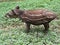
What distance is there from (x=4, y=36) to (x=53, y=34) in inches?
60.6

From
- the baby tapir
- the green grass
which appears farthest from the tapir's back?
the green grass

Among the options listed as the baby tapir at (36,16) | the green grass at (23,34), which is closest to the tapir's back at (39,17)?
the baby tapir at (36,16)

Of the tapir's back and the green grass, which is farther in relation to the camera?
the tapir's back

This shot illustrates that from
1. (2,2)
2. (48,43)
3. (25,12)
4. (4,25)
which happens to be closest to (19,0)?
(2,2)

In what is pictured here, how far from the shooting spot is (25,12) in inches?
318

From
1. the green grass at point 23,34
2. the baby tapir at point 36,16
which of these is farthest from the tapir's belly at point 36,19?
the green grass at point 23,34

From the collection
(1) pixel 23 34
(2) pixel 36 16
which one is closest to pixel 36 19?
(2) pixel 36 16

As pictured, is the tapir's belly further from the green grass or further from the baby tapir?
the green grass

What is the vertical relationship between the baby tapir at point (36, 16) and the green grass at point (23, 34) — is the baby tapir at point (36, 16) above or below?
above

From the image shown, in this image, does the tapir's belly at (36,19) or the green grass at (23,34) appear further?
the tapir's belly at (36,19)

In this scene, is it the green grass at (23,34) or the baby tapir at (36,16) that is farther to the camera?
the baby tapir at (36,16)

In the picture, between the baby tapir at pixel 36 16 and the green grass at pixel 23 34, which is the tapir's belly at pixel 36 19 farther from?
the green grass at pixel 23 34

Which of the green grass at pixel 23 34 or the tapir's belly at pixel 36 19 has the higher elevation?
the tapir's belly at pixel 36 19

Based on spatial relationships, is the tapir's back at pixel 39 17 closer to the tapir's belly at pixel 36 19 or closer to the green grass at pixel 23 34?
the tapir's belly at pixel 36 19
